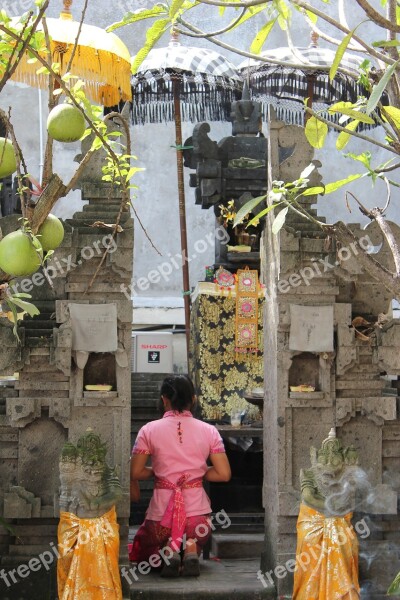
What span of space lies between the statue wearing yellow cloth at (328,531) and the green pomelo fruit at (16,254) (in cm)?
398

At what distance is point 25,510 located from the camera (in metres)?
6.96

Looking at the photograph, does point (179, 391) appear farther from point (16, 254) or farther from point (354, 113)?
point (16, 254)

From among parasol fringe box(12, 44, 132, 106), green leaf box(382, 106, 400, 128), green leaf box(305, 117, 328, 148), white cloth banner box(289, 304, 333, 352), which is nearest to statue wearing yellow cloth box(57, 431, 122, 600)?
white cloth banner box(289, 304, 333, 352)

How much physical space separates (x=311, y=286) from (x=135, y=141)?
11.6m

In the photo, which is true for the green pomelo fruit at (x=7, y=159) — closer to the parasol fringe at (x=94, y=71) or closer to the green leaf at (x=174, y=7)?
the green leaf at (x=174, y=7)

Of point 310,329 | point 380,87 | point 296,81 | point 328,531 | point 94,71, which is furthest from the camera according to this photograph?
point 296,81

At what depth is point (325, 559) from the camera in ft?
21.6

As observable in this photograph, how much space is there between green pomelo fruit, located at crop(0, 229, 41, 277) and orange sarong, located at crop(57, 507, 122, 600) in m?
3.77

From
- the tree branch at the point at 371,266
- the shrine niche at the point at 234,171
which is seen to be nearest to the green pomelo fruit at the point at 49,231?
the tree branch at the point at 371,266

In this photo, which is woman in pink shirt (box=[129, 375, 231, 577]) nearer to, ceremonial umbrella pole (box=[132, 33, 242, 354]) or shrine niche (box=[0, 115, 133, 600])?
shrine niche (box=[0, 115, 133, 600])

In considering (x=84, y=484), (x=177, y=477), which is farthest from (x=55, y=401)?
(x=177, y=477)

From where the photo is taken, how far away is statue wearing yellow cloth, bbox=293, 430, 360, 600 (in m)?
6.57

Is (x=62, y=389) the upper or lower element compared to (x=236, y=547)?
upper

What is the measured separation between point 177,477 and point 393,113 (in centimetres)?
424
